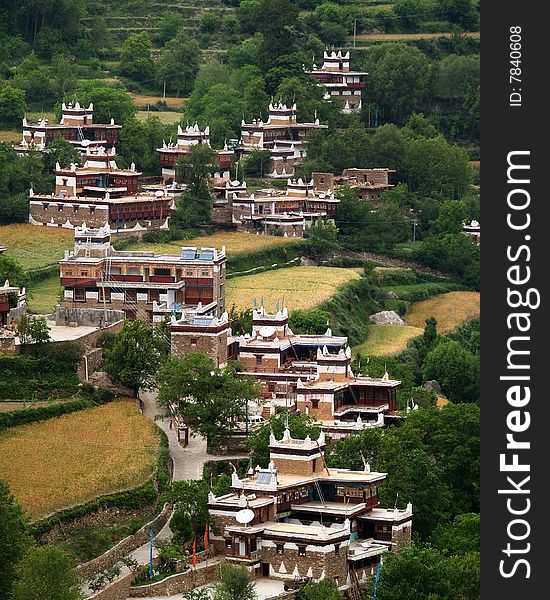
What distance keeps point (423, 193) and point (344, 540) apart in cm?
5141

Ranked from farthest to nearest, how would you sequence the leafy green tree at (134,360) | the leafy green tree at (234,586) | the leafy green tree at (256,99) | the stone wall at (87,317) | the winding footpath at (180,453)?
the leafy green tree at (256,99) < the stone wall at (87,317) < the leafy green tree at (134,360) < the winding footpath at (180,453) < the leafy green tree at (234,586)

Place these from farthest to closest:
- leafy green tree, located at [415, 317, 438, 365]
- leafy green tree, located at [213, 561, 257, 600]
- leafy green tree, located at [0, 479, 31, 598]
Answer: leafy green tree, located at [415, 317, 438, 365] < leafy green tree, located at [213, 561, 257, 600] < leafy green tree, located at [0, 479, 31, 598]

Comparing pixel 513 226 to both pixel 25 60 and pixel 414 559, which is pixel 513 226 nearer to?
pixel 414 559

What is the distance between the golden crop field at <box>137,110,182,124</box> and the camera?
106m

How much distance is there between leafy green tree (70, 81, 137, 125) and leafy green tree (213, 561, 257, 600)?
5299 cm

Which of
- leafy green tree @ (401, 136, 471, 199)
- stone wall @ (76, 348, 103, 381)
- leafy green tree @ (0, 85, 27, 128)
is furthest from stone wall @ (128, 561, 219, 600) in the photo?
leafy green tree @ (0, 85, 27, 128)

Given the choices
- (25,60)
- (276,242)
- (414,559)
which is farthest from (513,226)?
(25,60)

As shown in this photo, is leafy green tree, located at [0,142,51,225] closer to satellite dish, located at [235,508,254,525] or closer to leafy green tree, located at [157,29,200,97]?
leafy green tree, located at [157,29,200,97]

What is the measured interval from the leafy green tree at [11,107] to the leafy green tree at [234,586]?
180ft

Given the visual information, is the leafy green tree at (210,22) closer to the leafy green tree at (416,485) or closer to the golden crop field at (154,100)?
the golden crop field at (154,100)

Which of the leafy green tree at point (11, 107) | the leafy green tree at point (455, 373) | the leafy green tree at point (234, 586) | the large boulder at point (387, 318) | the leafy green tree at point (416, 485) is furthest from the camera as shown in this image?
the leafy green tree at point (11, 107)

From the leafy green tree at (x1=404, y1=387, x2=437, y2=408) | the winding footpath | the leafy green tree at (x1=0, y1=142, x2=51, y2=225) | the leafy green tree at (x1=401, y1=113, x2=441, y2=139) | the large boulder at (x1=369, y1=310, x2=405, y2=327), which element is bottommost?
the winding footpath

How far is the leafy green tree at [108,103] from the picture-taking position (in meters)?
99.6

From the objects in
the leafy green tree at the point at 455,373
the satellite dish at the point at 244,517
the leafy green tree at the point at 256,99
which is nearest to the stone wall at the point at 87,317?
the leafy green tree at the point at 455,373
